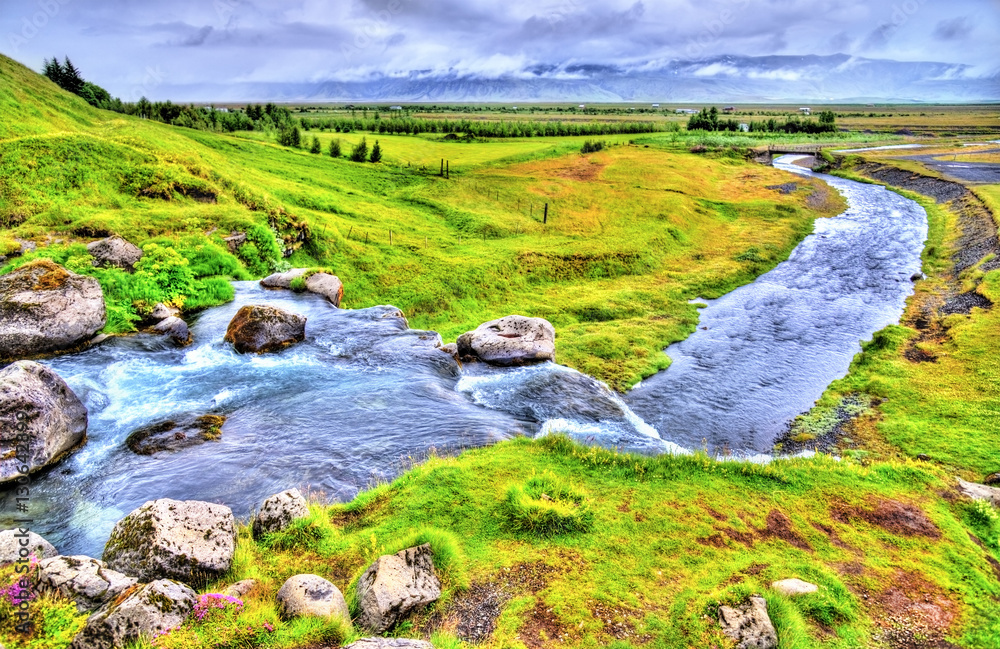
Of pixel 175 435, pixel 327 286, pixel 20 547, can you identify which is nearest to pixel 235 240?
pixel 327 286

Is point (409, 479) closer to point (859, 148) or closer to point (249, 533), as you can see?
point (249, 533)

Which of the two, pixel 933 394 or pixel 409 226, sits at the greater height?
pixel 409 226

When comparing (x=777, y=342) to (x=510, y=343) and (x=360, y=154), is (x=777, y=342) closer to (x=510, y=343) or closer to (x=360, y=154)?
(x=510, y=343)

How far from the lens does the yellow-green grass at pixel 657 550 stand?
10875 mm

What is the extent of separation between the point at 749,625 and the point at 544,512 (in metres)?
5.41

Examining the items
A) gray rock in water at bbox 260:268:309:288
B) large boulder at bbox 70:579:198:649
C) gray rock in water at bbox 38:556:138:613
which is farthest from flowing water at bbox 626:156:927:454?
gray rock in water at bbox 260:268:309:288

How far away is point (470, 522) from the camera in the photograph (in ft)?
47.0

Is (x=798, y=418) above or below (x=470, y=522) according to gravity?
below

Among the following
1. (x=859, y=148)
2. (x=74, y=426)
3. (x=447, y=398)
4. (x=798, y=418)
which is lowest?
(x=798, y=418)

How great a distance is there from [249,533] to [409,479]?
472 cm

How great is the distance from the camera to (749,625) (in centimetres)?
1052

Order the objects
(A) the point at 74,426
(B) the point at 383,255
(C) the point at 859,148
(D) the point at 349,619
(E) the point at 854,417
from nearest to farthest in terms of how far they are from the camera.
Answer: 1. (D) the point at 349,619
2. (A) the point at 74,426
3. (E) the point at 854,417
4. (B) the point at 383,255
5. (C) the point at 859,148

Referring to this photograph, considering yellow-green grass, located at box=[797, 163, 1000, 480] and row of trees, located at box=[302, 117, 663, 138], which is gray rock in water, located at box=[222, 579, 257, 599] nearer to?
yellow-green grass, located at box=[797, 163, 1000, 480]

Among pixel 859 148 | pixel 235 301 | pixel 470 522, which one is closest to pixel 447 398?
pixel 470 522
